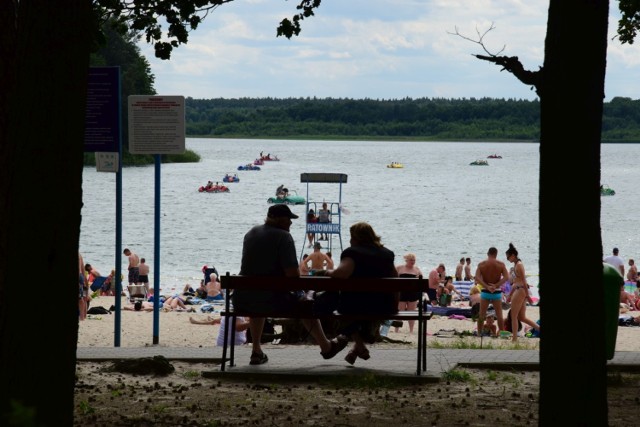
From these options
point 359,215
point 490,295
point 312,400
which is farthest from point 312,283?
point 359,215

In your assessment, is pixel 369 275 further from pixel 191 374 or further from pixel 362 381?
pixel 191 374

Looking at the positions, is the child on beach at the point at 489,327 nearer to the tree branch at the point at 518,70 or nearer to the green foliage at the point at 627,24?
the green foliage at the point at 627,24

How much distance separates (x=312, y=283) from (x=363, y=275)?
1.54 feet

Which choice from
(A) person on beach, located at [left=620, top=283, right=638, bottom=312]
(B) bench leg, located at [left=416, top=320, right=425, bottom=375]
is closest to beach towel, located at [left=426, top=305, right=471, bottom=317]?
(A) person on beach, located at [left=620, top=283, right=638, bottom=312]

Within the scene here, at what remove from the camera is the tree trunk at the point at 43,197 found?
15.8 ft

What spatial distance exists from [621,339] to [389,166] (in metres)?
134

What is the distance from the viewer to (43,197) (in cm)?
484

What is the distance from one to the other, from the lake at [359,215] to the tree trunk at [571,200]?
6 cm

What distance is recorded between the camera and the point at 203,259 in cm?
4469

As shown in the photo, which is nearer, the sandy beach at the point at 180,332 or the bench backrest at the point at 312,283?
the bench backrest at the point at 312,283

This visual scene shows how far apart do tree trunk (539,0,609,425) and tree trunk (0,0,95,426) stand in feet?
6.77

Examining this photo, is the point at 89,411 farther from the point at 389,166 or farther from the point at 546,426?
the point at 389,166

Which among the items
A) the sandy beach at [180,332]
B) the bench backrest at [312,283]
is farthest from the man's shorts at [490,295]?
the bench backrest at [312,283]

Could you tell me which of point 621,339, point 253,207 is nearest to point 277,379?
point 621,339
